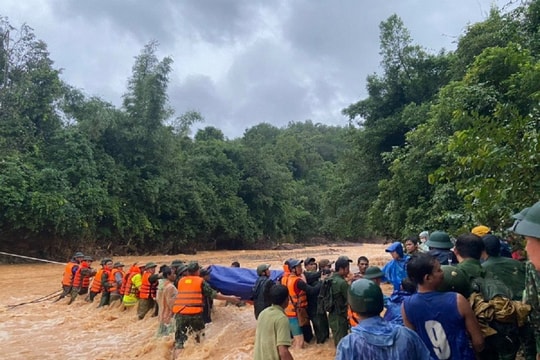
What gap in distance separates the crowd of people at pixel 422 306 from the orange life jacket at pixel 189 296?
14 mm

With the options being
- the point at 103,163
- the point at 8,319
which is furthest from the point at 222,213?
the point at 8,319

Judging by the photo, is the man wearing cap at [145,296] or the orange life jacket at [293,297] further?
the man wearing cap at [145,296]

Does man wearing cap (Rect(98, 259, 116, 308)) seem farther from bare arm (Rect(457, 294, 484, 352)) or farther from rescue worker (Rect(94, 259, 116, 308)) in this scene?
bare arm (Rect(457, 294, 484, 352))

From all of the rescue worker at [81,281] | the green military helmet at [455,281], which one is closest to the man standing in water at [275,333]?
the green military helmet at [455,281]

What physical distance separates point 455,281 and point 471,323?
0.93ft

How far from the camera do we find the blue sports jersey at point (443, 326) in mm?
2572

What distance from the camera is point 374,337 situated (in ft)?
6.93

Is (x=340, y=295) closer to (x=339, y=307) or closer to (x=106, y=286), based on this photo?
(x=339, y=307)

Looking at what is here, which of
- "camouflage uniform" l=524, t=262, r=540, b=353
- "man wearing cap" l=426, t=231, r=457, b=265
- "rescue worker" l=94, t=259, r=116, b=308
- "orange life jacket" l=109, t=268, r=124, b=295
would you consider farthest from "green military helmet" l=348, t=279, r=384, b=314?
"rescue worker" l=94, t=259, r=116, b=308

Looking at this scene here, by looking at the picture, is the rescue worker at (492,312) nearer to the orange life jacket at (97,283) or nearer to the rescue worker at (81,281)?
the orange life jacket at (97,283)

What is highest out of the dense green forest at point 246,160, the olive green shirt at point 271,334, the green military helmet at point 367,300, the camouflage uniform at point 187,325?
the dense green forest at point 246,160

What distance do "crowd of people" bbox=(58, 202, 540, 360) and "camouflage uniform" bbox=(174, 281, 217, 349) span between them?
0.05 feet

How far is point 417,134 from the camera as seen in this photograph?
37.7ft

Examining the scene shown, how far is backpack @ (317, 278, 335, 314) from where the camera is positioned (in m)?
5.82
